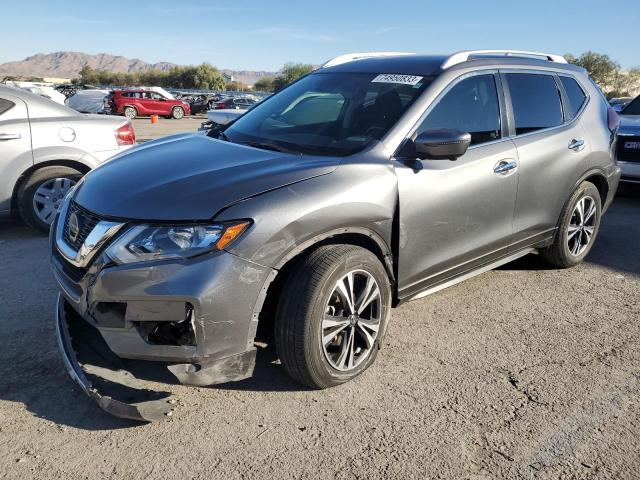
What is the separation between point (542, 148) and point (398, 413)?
2400mm

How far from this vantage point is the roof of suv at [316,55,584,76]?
3.72 meters

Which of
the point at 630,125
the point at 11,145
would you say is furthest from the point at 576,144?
the point at 11,145

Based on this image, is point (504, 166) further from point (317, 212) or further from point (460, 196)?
point (317, 212)

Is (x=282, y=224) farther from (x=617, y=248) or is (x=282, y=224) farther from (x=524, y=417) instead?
(x=617, y=248)

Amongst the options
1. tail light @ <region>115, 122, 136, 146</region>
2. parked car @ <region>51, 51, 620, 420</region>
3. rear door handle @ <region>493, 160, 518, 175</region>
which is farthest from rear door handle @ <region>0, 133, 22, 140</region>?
rear door handle @ <region>493, 160, 518, 175</region>

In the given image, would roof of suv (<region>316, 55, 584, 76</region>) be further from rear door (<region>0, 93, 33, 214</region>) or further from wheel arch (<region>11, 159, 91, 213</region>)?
rear door (<region>0, 93, 33, 214</region>)

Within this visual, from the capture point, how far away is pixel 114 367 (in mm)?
2789

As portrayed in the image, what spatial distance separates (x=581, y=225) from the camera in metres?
4.89

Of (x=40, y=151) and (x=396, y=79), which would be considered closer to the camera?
(x=396, y=79)

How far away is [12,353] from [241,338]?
1.62 metres

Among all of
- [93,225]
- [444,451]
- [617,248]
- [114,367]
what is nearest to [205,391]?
[114,367]

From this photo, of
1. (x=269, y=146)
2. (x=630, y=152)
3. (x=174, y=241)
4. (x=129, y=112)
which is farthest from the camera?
(x=129, y=112)

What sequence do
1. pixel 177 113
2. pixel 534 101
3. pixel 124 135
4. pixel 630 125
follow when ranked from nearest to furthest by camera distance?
pixel 534 101 < pixel 124 135 < pixel 630 125 < pixel 177 113

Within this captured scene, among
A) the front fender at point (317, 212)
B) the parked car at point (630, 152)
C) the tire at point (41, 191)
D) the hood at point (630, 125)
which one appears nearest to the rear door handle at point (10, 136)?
the tire at point (41, 191)
